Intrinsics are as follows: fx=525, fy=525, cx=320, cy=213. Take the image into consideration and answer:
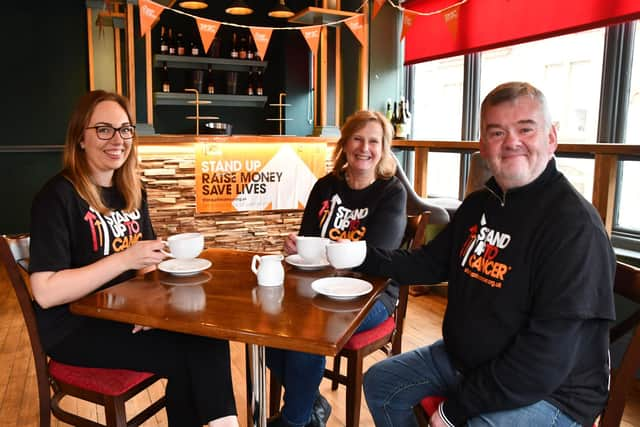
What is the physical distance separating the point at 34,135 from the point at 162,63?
1.63 meters

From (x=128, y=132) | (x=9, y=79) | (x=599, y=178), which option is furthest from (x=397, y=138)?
(x=9, y=79)

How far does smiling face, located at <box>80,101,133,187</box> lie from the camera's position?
1.72m

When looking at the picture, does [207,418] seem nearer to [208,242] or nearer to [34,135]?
[208,242]

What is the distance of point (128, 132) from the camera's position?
180cm

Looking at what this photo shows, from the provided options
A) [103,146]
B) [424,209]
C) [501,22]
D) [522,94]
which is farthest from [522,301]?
[501,22]

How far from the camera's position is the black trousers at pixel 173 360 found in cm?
143

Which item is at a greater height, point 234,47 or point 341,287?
point 234,47

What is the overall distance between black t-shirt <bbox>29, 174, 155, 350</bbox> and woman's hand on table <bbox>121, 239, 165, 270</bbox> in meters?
0.20

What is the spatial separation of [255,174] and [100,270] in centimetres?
303

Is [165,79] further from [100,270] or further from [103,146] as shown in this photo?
[100,270]

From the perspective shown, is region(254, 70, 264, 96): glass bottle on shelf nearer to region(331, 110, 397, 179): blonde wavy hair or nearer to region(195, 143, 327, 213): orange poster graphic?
region(195, 143, 327, 213): orange poster graphic

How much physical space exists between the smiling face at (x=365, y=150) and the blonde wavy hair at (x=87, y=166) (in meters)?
0.86

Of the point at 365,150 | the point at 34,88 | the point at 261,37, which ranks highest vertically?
the point at 261,37

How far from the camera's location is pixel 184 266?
1.63 m
